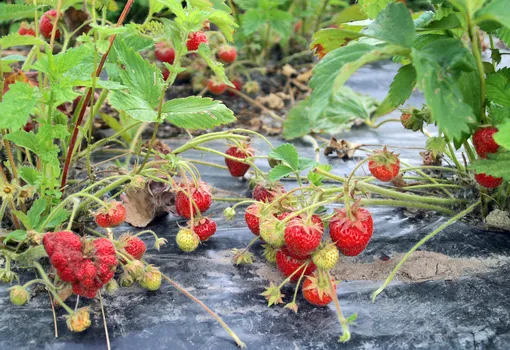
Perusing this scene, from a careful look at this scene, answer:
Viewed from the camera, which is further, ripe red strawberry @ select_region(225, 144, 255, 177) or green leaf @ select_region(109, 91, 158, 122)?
ripe red strawberry @ select_region(225, 144, 255, 177)

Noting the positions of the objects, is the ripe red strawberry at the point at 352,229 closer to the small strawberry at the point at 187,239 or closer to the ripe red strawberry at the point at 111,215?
the small strawberry at the point at 187,239

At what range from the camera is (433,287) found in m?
1.25

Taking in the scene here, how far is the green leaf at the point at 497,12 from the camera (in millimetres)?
975

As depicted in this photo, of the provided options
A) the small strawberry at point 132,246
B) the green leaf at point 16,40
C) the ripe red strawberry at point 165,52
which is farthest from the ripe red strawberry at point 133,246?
the ripe red strawberry at point 165,52

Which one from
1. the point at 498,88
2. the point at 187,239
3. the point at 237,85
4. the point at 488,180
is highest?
the point at 498,88

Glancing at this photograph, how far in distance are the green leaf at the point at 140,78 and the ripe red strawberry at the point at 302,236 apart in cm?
43

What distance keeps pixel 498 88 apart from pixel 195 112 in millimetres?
666

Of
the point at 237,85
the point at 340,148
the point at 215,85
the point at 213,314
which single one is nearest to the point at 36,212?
the point at 213,314

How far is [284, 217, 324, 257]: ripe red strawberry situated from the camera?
3.60 ft

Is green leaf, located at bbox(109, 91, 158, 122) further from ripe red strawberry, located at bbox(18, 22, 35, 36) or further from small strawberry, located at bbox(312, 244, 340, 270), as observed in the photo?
ripe red strawberry, located at bbox(18, 22, 35, 36)

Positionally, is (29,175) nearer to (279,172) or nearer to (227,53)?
(279,172)

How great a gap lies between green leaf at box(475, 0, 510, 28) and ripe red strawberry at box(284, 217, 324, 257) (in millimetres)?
495

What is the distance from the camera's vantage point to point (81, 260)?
3.43 feet

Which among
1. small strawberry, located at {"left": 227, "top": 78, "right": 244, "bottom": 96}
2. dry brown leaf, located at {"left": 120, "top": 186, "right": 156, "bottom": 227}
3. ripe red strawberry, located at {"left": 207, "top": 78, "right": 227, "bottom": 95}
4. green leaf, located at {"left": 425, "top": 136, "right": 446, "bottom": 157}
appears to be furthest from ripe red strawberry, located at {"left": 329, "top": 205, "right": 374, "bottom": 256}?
small strawberry, located at {"left": 227, "top": 78, "right": 244, "bottom": 96}
